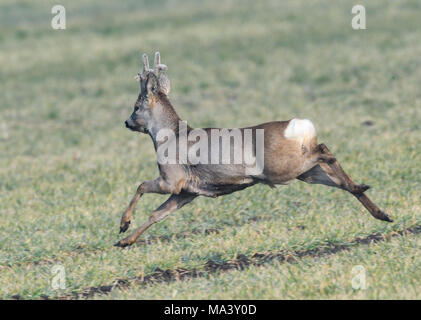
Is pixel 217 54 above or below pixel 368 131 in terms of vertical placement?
above

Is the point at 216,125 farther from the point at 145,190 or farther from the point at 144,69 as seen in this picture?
the point at 145,190

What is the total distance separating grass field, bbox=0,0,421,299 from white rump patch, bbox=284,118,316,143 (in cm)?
111

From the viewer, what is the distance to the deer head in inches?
290

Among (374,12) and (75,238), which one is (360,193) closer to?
(75,238)

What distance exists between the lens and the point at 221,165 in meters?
7.00

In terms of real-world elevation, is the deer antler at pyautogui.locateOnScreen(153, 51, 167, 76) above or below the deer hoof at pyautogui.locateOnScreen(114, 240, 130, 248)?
above

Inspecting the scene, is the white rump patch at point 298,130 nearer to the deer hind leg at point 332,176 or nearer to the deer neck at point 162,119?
the deer hind leg at point 332,176

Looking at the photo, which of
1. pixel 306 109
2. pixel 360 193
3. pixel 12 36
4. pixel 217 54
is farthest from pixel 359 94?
pixel 12 36

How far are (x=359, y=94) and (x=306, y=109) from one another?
1.28m

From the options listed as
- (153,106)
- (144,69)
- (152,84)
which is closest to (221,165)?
(153,106)

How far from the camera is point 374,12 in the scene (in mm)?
21297

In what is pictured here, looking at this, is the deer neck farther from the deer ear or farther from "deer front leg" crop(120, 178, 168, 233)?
"deer front leg" crop(120, 178, 168, 233)

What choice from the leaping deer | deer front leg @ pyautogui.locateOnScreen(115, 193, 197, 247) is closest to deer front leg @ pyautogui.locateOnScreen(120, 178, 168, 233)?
the leaping deer
